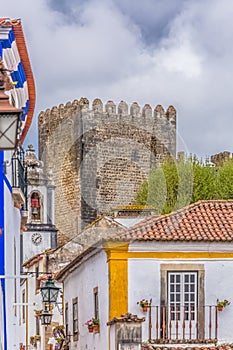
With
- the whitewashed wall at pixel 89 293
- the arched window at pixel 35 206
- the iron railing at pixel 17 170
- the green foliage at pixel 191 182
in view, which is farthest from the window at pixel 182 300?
the arched window at pixel 35 206

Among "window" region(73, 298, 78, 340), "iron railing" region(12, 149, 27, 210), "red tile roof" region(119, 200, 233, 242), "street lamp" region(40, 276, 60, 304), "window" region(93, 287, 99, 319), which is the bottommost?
"window" region(73, 298, 78, 340)

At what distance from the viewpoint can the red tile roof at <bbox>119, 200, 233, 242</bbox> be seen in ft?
90.9

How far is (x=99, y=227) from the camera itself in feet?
146

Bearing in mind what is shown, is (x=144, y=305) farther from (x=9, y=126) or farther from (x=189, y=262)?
(x=9, y=126)

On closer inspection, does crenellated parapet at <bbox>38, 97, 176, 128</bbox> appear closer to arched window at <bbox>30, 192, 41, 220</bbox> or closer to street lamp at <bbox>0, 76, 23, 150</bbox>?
arched window at <bbox>30, 192, 41, 220</bbox>

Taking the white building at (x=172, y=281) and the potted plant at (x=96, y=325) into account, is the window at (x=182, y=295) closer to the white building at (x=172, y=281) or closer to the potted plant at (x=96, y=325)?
the white building at (x=172, y=281)

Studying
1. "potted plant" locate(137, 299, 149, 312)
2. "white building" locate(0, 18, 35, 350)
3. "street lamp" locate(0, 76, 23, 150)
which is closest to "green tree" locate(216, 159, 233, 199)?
"potted plant" locate(137, 299, 149, 312)

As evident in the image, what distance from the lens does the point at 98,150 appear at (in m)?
73.9

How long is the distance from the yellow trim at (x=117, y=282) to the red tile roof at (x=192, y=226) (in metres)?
0.33

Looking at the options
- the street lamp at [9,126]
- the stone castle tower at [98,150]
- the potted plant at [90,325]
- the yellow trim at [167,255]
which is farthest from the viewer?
the stone castle tower at [98,150]

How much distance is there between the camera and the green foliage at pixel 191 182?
60250 mm

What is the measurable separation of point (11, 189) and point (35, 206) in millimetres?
45157

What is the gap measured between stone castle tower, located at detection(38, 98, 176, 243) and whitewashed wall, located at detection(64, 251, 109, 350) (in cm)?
3572

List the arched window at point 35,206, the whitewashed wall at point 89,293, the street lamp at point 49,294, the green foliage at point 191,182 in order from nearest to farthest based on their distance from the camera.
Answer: the street lamp at point 49,294, the whitewashed wall at point 89,293, the green foliage at point 191,182, the arched window at point 35,206
